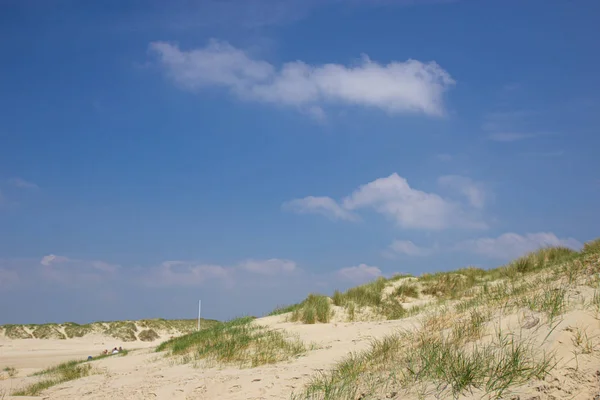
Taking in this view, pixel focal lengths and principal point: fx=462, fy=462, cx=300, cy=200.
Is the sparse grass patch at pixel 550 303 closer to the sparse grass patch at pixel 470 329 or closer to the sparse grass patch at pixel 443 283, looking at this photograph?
the sparse grass patch at pixel 470 329

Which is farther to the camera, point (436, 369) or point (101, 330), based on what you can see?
point (101, 330)

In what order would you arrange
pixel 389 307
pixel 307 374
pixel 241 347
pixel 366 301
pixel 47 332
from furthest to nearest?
pixel 47 332 → pixel 366 301 → pixel 389 307 → pixel 241 347 → pixel 307 374

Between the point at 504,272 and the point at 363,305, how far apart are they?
199 inches

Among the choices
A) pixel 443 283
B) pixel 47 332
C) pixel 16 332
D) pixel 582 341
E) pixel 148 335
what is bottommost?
pixel 148 335

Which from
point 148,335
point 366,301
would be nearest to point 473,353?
point 366,301

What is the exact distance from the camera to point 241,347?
9398 mm

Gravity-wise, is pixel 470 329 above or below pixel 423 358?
above

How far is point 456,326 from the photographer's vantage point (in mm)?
5977

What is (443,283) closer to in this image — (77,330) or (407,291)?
(407,291)

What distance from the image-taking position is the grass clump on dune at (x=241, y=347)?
8.38 metres

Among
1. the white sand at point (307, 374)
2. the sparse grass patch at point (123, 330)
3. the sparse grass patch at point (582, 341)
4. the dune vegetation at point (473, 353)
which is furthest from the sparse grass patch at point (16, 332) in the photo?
the sparse grass patch at point (582, 341)

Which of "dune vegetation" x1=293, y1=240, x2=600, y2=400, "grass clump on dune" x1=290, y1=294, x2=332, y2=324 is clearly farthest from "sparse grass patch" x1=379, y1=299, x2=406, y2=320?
"dune vegetation" x1=293, y1=240, x2=600, y2=400

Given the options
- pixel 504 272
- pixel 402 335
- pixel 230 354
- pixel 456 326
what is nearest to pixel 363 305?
pixel 504 272

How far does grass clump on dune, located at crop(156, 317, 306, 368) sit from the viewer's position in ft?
27.5
